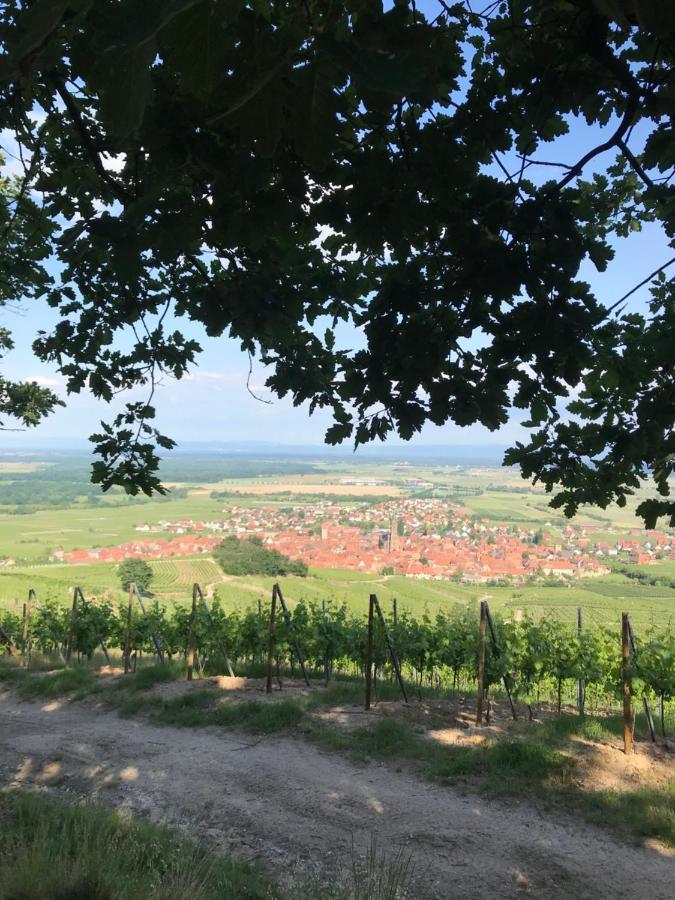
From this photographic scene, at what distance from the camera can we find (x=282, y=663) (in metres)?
12.2

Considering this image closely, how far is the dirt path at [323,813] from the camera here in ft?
14.0

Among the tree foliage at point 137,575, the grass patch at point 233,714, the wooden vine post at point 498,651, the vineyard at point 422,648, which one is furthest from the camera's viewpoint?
the tree foliage at point 137,575

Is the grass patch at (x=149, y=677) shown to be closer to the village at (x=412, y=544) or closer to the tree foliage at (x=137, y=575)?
the tree foliage at (x=137, y=575)

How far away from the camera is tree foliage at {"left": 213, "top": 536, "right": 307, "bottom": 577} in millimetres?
46938

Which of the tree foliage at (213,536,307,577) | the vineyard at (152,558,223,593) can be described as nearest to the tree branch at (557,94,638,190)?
the vineyard at (152,558,223,593)

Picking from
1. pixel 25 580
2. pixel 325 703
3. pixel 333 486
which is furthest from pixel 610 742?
pixel 333 486

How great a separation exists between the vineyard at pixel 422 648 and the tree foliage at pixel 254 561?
3203 cm

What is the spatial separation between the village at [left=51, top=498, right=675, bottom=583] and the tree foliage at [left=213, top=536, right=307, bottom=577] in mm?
2767

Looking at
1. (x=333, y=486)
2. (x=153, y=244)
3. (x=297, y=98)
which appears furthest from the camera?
(x=333, y=486)

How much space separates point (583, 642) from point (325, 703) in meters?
4.49

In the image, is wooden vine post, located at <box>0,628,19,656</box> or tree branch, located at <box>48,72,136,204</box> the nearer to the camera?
tree branch, located at <box>48,72,136,204</box>

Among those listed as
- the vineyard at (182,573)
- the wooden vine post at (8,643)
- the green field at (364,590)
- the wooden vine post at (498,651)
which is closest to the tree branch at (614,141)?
the wooden vine post at (498,651)

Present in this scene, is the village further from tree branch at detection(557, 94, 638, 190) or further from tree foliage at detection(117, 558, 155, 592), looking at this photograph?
tree branch at detection(557, 94, 638, 190)

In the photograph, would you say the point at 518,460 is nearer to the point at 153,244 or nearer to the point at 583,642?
the point at 153,244
